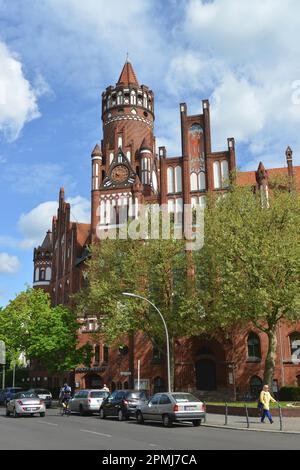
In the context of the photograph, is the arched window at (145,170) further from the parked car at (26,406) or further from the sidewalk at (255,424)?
the sidewalk at (255,424)

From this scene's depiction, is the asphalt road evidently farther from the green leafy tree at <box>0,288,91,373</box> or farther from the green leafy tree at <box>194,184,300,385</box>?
the green leafy tree at <box>0,288,91,373</box>

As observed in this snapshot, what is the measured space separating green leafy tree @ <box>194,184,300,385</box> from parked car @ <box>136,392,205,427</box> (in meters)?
7.45

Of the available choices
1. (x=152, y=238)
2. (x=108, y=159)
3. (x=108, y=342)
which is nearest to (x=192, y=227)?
(x=152, y=238)

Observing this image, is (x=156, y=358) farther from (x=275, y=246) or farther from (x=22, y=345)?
(x=275, y=246)

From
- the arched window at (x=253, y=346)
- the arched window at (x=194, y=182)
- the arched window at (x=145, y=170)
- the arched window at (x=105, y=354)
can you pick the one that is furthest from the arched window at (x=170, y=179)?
the arched window at (x=105, y=354)

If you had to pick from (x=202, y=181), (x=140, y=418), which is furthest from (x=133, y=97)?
(x=140, y=418)

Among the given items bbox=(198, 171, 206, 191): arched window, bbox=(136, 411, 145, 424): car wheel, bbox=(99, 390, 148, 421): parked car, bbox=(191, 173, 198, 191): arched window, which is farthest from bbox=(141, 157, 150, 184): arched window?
bbox=(136, 411, 145, 424): car wheel

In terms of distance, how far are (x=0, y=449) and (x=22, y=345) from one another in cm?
3534

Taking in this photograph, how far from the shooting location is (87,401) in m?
28.5

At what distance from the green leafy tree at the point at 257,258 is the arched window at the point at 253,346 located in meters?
9.91

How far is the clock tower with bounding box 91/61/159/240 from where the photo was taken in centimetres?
4662

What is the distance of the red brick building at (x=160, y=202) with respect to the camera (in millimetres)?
39469

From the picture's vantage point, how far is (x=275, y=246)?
88.1 ft

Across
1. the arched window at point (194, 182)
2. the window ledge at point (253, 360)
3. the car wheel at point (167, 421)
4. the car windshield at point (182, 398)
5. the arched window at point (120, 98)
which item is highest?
the arched window at point (120, 98)
